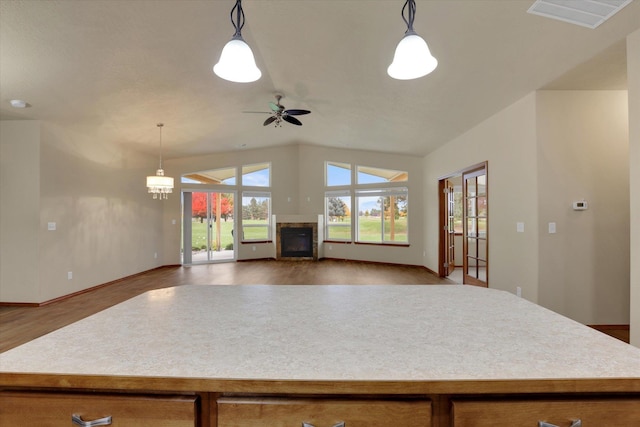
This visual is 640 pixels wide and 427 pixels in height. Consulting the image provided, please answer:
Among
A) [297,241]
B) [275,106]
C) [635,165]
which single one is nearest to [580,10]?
[635,165]

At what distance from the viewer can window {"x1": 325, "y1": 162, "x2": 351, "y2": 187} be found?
8734 mm

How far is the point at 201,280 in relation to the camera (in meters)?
6.06

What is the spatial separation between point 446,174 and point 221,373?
5.86m

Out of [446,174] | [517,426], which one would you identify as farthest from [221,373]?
[446,174]

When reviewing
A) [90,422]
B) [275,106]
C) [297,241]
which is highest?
[275,106]

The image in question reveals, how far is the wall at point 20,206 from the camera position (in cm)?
427

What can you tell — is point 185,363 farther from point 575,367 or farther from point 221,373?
point 575,367

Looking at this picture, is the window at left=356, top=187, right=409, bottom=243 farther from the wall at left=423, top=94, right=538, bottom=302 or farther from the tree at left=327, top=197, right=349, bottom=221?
the wall at left=423, top=94, right=538, bottom=302

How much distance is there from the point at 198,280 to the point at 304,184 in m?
4.27

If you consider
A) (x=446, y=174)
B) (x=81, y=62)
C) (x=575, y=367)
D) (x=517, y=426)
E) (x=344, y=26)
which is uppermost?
(x=344, y=26)

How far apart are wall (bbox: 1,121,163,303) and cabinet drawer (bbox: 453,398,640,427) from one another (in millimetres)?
5589

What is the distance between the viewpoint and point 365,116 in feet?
17.0

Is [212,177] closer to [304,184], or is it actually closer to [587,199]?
[304,184]

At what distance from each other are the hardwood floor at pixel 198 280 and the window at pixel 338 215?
0.84m
